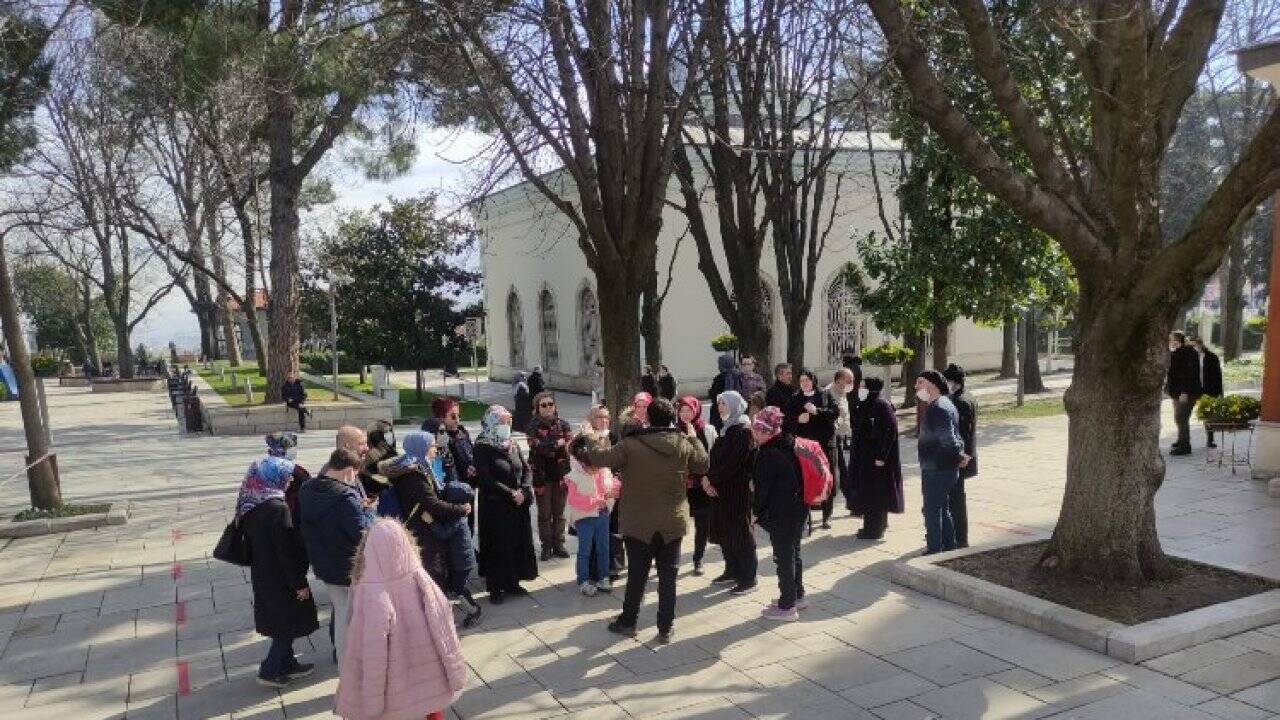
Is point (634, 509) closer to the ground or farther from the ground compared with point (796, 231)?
closer to the ground

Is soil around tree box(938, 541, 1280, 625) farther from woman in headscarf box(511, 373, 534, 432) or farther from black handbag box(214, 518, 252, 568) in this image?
woman in headscarf box(511, 373, 534, 432)

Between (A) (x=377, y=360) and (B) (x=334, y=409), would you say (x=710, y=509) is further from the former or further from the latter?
(A) (x=377, y=360)

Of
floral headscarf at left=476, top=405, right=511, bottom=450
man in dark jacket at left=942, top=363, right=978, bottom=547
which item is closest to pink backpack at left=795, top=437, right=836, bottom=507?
man in dark jacket at left=942, top=363, right=978, bottom=547

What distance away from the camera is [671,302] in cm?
2506

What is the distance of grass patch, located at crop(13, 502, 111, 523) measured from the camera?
1034cm

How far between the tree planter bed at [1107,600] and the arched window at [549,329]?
22.9 metres

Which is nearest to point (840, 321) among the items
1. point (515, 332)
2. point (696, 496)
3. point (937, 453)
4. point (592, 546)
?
point (515, 332)

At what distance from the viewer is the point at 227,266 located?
35.2 meters

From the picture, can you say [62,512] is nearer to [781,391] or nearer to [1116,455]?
Result: [781,391]

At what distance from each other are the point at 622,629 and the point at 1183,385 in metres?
9.56

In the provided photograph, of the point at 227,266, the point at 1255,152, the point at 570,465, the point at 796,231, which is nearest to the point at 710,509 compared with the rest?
the point at 570,465

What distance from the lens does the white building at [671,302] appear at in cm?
2509

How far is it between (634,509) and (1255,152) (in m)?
4.50

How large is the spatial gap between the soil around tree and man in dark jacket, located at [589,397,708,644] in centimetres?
242
